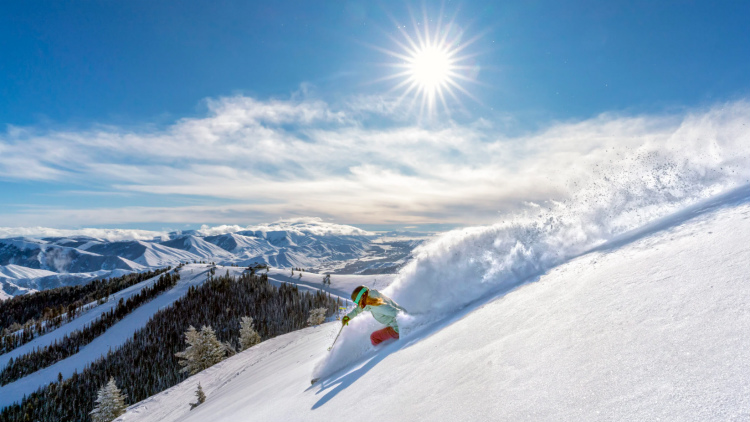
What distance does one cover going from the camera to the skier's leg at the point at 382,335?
625 cm

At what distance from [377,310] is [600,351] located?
14.2 ft

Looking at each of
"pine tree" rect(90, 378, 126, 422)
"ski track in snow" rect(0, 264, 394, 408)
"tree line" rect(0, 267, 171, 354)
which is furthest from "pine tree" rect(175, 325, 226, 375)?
"tree line" rect(0, 267, 171, 354)

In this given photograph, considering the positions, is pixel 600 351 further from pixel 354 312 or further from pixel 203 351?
pixel 203 351

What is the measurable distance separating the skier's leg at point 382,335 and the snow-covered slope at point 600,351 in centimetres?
122

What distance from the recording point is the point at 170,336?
134 feet

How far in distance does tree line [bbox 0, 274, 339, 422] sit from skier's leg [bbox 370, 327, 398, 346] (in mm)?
17919

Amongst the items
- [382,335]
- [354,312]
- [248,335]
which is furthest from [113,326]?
[382,335]

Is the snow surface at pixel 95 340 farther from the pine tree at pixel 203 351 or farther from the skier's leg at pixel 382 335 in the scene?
the skier's leg at pixel 382 335

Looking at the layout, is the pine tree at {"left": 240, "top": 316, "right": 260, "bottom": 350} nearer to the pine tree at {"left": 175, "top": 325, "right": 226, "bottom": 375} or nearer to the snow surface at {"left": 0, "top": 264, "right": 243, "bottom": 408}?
the pine tree at {"left": 175, "top": 325, "right": 226, "bottom": 375}

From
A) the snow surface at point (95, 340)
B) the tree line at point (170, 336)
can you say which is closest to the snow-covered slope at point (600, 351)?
the tree line at point (170, 336)

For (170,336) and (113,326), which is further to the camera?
(113,326)

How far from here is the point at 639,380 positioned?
161 cm

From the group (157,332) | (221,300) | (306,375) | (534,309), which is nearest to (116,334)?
(157,332)

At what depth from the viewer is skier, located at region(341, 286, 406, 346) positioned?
5984 millimetres
